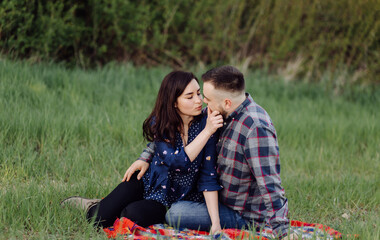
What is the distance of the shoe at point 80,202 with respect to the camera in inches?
137

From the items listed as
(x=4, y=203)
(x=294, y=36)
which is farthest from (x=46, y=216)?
(x=294, y=36)

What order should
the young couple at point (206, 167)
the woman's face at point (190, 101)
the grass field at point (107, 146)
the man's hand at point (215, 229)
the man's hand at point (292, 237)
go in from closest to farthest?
the man's hand at point (292, 237), the young couple at point (206, 167), the man's hand at point (215, 229), the woman's face at point (190, 101), the grass field at point (107, 146)

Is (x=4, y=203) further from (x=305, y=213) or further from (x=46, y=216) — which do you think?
(x=305, y=213)

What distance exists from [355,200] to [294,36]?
476 centimetres

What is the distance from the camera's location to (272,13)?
8.46 m

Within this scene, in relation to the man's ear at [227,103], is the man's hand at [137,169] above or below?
below

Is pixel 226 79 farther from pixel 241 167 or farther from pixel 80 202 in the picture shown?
pixel 80 202

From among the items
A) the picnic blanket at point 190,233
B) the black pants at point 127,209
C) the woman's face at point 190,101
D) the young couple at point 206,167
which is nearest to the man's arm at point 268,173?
the young couple at point 206,167

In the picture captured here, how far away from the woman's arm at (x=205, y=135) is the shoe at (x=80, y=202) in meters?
0.93

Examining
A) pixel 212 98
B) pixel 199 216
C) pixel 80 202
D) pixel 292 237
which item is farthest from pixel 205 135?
pixel 80 202

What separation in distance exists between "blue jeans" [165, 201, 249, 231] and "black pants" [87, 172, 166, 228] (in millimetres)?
122

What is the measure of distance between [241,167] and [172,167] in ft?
1.63

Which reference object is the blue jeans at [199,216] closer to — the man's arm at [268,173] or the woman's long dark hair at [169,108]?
the man's arm at [268,173]

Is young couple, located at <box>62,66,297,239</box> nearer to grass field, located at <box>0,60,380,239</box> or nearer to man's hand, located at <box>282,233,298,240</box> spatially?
man's hand, located at <box>282,233,298,240</box>
